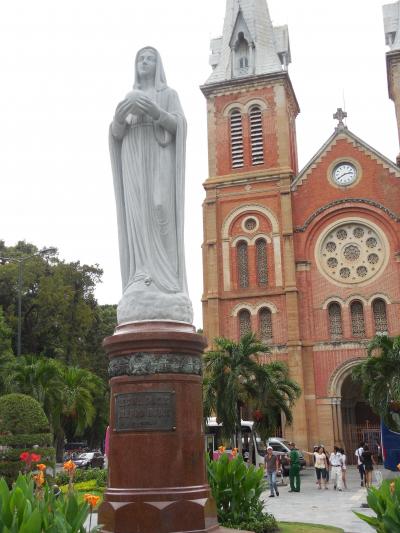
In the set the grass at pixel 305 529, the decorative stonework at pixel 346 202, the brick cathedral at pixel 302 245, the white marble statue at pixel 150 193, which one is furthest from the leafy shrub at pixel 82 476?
the decorative stonework at pixel 346 202

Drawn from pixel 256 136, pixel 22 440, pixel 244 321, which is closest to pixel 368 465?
pixel 22 440

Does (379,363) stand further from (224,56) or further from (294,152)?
(224,56)

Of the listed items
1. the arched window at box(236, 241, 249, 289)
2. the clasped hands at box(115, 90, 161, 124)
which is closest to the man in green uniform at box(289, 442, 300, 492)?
the clasped hands at box(115, 90, 161, 124)

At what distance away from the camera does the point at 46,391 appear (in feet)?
75.1

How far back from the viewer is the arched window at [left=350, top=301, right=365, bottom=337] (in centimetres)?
3494

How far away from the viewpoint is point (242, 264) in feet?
124

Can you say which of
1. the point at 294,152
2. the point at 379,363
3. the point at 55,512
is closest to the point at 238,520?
the point at 55,512

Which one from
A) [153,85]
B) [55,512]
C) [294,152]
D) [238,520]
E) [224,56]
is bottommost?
[238,520]

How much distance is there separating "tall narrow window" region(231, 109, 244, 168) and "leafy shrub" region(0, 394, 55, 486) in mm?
24457

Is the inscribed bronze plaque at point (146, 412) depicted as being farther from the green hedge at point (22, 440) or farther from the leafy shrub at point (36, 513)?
the green hedge at point (22, 440)

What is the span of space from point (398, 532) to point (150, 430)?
100.0 inches

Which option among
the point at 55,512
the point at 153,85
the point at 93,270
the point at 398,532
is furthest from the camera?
the point at 93,270

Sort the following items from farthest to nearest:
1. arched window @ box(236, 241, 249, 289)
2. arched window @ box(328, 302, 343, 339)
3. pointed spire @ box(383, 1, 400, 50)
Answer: pointed spire @ box(383, 1, 400, 50) → arched window @ box(236, 241, 249, 289) → arched window @ box(328, 302, 343, 339)

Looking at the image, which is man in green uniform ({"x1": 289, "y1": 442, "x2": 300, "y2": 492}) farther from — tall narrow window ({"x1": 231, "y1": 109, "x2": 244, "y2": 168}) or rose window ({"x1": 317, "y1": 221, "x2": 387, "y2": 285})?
tall narrow window ({"x1": 231, "y1": 109, "x2": 244, "y2": 168})
